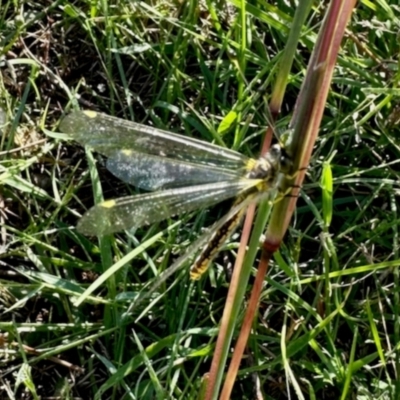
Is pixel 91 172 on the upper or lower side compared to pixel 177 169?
lower

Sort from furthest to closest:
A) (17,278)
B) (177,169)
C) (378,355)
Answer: (17,278) → (378,355) → (177,169)

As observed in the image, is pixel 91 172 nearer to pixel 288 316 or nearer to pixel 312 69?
pixel 288 316

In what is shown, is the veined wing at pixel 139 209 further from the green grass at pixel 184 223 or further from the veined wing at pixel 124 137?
the green grass at pixel 184 223

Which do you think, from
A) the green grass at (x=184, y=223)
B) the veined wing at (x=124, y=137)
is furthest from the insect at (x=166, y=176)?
the green grass at (x=184, y=223)

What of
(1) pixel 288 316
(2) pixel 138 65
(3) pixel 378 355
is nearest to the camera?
(3) pixel 378 355

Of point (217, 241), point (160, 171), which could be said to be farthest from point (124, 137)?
point (217, 241)

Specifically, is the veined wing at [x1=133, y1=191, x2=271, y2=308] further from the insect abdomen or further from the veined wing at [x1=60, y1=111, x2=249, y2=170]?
the veined wing at [x1=60, y1=111, x2=249, y2=170]

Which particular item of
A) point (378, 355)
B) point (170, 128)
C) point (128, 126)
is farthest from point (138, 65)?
point (378, 355)
